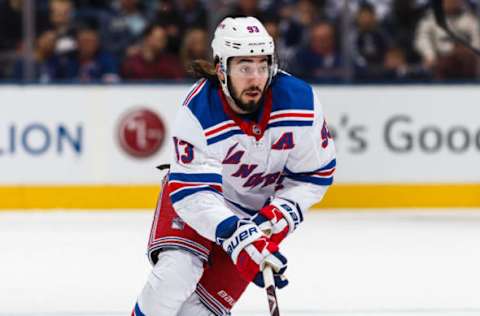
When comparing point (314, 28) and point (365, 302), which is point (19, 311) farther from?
point (314, 28)

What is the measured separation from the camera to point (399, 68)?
30.1 feet

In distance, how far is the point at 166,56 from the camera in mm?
9062

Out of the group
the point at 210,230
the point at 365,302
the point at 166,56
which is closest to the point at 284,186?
the point at 210,230

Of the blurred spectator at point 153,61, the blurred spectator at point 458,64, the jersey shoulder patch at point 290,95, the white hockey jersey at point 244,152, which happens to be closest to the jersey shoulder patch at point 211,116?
the white hockey jersey at point 244,152

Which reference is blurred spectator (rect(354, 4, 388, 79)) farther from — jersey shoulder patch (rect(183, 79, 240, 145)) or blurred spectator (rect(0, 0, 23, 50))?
jersey shoulder patch (rect(183, 79, 240, 145))

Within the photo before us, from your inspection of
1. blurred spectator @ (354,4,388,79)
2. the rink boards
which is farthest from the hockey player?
blurred spectator @ (354,4,388,79)

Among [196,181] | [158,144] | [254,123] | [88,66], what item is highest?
[254,123]

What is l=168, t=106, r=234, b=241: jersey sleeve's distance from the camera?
3795mm

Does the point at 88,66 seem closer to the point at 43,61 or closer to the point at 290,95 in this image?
the point at 43,61

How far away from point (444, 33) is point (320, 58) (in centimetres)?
89

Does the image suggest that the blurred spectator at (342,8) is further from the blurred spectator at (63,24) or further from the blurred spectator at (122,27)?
the blurred spectator at (63,24)

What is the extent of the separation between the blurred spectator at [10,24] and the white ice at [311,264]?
3.74 ft

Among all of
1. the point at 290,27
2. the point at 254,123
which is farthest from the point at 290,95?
the point at 290,27

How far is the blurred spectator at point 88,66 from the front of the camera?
355 inches
